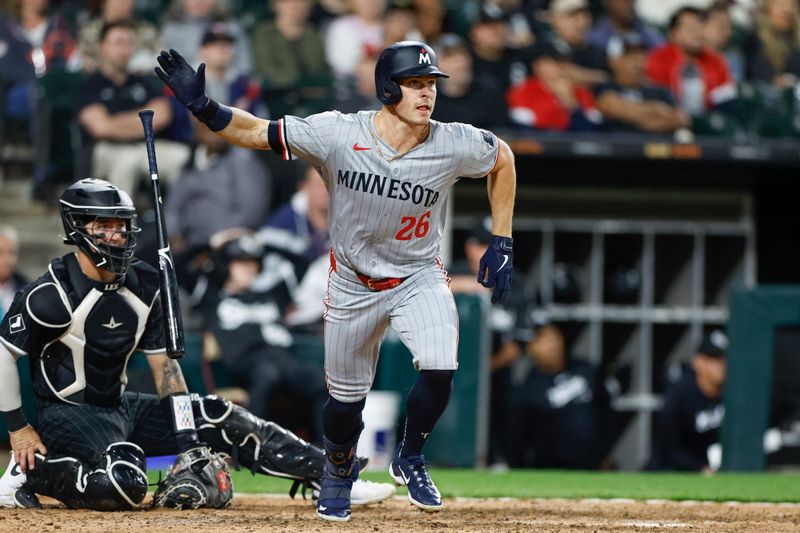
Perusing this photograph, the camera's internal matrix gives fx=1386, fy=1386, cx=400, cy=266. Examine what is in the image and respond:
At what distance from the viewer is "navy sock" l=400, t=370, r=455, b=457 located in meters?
5.11

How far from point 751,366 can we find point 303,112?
371 centimetres

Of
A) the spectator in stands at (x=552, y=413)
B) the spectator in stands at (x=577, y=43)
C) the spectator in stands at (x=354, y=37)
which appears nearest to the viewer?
the spectator in stands at (x=552, y=413)

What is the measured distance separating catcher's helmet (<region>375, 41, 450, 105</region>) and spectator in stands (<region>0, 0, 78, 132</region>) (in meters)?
5.63

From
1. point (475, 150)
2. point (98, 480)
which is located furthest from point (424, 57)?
point (98, 480)

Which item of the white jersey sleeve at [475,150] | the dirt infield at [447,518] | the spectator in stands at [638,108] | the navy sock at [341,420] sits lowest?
the dirt infield at [447,518]

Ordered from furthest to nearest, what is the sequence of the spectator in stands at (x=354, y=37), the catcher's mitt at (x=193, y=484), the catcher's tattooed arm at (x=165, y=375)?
the spectator in stands at (x=354, y=37)
the catcher's tattooed arm at (x=165, y=375)
the catcher's mitt at (x=193, y=484)

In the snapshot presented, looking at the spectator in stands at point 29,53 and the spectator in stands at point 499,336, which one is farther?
the spectator in stands at point 29,53

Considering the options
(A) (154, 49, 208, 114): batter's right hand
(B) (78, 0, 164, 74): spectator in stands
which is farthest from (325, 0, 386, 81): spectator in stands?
(A) (154, 49, 208, 114): batter's right hand

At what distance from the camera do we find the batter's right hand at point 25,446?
5.45 meters

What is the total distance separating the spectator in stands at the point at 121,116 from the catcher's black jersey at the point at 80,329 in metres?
4.29

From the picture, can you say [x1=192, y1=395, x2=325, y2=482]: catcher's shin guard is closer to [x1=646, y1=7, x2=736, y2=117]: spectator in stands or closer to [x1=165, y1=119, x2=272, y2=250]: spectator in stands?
[x1=165, y1=119, x2=272, y2=250]: spectator in stands

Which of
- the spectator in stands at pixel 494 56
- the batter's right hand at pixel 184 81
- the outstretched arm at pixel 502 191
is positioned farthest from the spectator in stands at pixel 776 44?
the batter's right hand at pixel 184 81

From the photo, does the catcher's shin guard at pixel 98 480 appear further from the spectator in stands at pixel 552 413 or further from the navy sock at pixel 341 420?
the spectator in stands at pixel 552 413

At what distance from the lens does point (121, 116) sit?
32.5 feet
